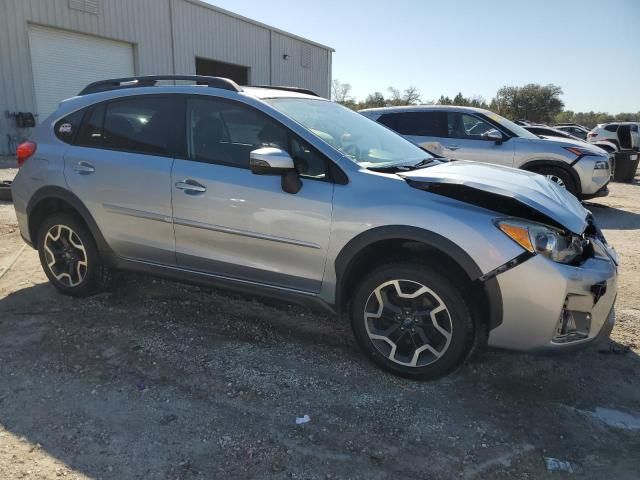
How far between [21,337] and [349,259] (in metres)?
→ 2.44

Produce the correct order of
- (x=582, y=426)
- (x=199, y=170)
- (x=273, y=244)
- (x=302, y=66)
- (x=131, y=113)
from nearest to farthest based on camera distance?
(x=582, y=426) → (x=273, y=244) → (x=199, y=170) → (x=131, y=113) → (x=302, y=66)

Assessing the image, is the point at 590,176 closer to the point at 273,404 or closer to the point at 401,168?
the point at 401,168

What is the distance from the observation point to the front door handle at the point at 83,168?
12.7ft

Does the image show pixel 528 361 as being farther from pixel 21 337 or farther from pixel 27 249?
pixel 27 249

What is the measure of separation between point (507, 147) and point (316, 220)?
6.36 metres

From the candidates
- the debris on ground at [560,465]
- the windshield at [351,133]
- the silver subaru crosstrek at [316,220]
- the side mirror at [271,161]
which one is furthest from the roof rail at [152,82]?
the debris on ground at [560,465]

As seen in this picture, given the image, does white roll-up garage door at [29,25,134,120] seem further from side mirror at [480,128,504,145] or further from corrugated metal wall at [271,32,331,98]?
side mirror at [480,128,504,145]

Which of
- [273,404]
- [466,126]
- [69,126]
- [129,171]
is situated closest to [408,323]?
[273,404]

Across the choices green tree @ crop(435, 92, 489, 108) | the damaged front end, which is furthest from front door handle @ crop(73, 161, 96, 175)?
green tree @ crop(435, 92, 489, 108)

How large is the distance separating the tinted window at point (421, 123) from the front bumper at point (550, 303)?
246 inches

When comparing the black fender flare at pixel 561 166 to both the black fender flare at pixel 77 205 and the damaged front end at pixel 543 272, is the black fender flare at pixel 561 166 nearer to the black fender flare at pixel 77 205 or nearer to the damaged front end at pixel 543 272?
the damaged front end at pixel 543 272

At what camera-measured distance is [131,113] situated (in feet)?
12.7

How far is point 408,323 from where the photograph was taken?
299cm

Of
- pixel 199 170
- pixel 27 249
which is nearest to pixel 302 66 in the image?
pixel 27 249
